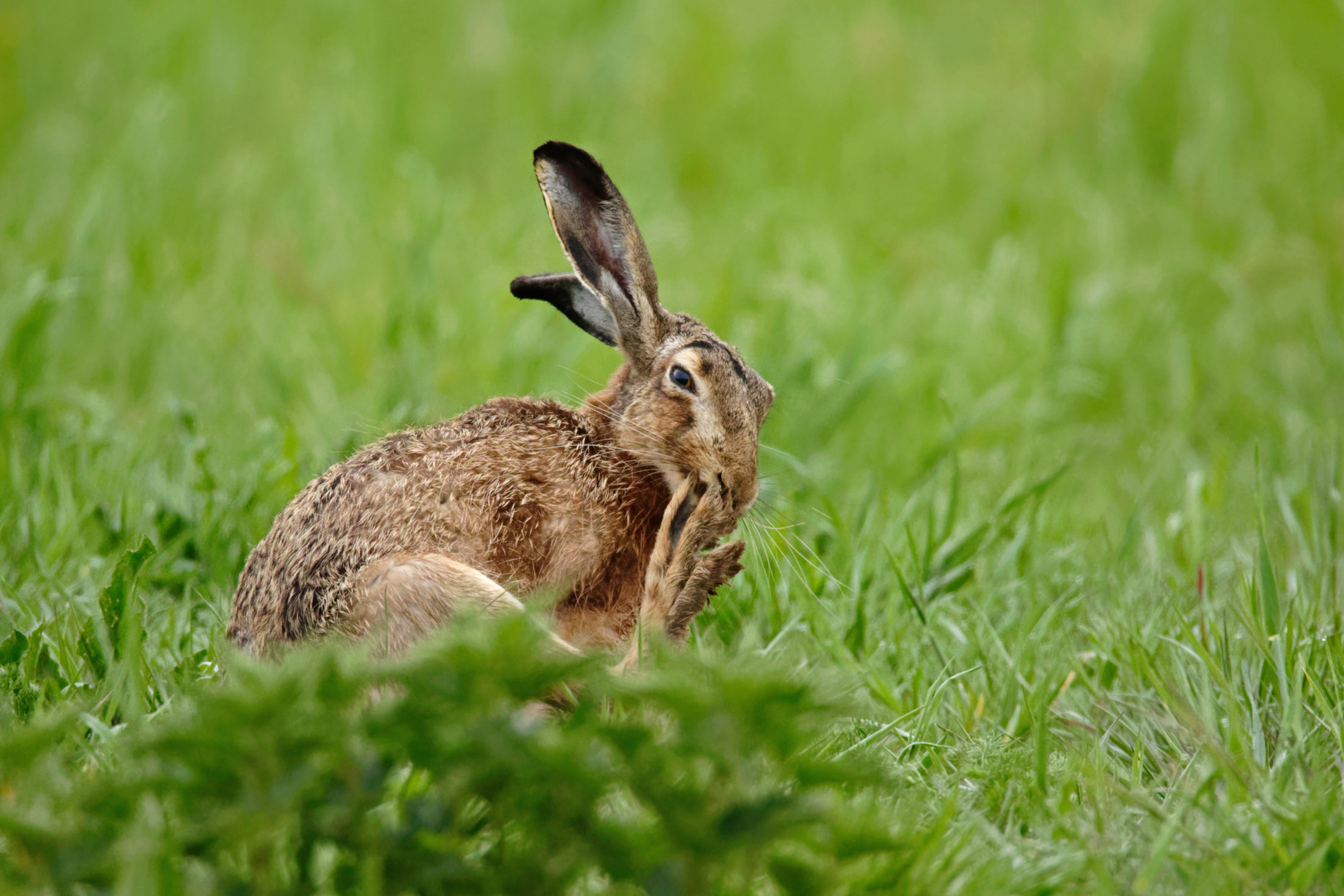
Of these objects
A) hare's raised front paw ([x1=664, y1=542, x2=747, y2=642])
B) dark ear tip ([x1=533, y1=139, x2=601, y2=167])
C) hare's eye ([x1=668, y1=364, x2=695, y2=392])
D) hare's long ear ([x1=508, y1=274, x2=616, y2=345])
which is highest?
dark ear tip ([x1=533, y1=139, x2=601, y2=167])

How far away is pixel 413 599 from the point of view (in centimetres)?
310

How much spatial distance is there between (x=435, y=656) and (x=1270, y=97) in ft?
27.4

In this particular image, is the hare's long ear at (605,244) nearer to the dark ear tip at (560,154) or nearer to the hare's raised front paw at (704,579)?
the dark ear tip at (560,154)

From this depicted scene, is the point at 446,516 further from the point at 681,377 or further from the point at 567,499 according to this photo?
the point at 681,377

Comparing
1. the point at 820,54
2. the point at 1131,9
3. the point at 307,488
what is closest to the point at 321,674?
the point at 307,488

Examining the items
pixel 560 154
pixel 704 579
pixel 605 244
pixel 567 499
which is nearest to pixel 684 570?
pixel 704 579

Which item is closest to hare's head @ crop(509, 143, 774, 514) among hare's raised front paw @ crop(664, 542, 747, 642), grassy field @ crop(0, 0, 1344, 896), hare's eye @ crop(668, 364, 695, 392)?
hare's eye @ crop(668, 364, 695, 392)

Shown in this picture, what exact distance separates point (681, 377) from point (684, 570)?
620mm

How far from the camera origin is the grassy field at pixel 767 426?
2303 mm

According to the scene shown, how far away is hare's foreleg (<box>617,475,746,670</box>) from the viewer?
10.9 ft

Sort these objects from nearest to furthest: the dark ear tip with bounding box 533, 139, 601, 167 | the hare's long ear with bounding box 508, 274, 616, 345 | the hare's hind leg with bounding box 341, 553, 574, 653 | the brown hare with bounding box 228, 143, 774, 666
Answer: the hare's hind leg with bounding box 341, 553, 574, 653
the brown hare with bounding box 228, 143, 774, 666
the dark ear tip with bounding box 533, 139, 601, 167
the hare's long ear with bounding box 508, 274, 616, 345

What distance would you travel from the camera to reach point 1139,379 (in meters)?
6.97

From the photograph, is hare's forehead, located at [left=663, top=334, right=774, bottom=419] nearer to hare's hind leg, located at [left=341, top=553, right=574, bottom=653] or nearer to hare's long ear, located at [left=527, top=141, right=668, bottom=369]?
hare's long ear, located at [left=527, top=141, right=668, bottom=369]

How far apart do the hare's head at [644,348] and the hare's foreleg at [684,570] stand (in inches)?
4.9
